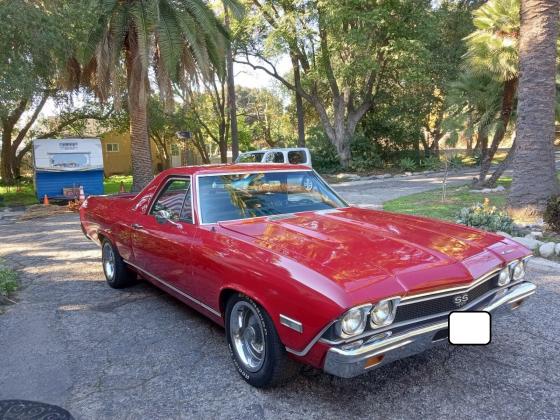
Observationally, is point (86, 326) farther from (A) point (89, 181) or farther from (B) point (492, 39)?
(A) point (89, 181)

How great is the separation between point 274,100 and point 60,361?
108 feet

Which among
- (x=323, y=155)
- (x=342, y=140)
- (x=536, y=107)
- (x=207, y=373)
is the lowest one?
(x=207, y=373)

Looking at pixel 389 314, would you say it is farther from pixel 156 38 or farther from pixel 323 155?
pixel 323 155

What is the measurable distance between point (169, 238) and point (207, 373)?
124cm

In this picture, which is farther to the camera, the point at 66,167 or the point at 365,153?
the point at 365,153

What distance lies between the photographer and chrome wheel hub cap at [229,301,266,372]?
3.08 metres

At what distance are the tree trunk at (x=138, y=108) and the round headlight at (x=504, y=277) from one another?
38.3 feet

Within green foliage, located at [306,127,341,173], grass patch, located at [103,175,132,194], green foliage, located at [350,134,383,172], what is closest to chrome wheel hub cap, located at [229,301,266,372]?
grass patch, located at [103,175,132,194]

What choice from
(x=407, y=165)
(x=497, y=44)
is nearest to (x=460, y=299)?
(x=497, y=44)

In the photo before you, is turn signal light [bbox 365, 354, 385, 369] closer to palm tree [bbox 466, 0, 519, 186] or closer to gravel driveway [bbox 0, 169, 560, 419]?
gravel driveway [bbox 0, 169, 560, 419]

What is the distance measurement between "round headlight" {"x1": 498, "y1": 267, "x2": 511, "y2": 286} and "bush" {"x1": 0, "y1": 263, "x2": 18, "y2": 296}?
16.9 feet

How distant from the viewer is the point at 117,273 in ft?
17.4

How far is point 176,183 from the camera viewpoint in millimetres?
4523

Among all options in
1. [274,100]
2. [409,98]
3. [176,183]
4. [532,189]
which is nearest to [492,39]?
[532,189]
